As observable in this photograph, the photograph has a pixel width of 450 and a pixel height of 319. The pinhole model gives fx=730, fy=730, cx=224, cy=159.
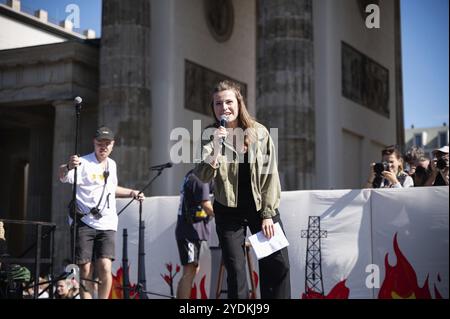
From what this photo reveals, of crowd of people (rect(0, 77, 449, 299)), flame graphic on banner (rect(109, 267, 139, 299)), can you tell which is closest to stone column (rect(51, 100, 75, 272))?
crowd of people (rect(0, 77, 449, 299))

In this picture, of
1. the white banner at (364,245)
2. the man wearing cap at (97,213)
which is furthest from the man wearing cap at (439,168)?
the man wearing cap at (97,213)

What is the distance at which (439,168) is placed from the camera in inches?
371

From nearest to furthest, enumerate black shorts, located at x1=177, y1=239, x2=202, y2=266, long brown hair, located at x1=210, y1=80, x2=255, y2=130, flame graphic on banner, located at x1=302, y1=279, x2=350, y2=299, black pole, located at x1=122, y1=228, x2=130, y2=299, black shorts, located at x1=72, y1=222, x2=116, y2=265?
long brown hair, located at x1=210, y1=80, x2=255, y2=130 → black shorts, located at x1=72, y1=222, x2=116, y2=265 → flame graphic on banner, located at x1=302, y1=279, x2=350, y2=299 → black shorts, located at x1=177, y1=239, x2=202, y2=266 → black pole, located at x1=122, y1=228, x2=130, y2=299

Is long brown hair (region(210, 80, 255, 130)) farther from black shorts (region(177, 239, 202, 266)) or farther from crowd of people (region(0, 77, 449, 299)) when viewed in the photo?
black shorts (region(177, 239, 202, 266))

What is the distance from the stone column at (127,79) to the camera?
2186 cm

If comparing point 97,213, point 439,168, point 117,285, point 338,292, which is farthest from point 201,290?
point 439,168

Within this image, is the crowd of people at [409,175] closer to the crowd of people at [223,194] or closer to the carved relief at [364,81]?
the crowd of people at [223,194]

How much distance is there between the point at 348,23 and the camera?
24281 millimetres

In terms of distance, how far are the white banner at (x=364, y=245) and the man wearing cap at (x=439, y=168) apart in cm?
67

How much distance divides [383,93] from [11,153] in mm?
15993

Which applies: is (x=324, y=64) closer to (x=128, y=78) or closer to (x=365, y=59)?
(x=365, y=59)

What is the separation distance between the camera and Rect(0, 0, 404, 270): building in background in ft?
70.5

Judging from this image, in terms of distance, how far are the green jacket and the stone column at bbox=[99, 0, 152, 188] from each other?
644 inches

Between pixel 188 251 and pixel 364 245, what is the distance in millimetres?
2317
